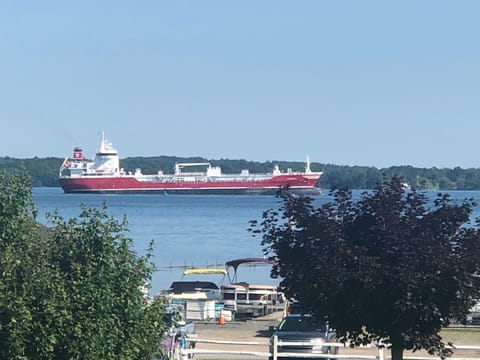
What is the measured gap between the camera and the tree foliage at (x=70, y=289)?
401 inches

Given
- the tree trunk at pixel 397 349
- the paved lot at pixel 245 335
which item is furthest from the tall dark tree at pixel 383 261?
the paved lot at pixel 245 335

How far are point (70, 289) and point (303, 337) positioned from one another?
9878 mm

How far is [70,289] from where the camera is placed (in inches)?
417

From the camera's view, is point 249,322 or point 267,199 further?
point 267,199

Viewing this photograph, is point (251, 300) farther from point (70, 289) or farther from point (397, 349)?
point (70, 289)

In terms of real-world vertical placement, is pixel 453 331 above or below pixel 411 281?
below

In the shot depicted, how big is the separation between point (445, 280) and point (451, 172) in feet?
569

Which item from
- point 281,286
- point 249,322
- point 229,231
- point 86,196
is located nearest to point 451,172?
point 86,196

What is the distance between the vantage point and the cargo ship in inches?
5669

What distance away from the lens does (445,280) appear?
13148mm

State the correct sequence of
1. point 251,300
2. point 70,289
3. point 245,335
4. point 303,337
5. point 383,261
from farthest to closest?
point 251,300, point 245,335, point 303,337, point 383,261, point 70,289

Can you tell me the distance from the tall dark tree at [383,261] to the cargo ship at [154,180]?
124 m

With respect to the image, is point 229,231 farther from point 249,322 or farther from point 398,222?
point 398,222

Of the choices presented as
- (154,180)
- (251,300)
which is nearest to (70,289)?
(251,300)
